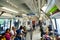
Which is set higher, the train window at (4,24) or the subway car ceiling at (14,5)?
the subway car ceiling at (14,5)

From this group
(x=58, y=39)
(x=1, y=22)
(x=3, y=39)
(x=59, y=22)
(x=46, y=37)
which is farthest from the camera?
(x=1, y=22)

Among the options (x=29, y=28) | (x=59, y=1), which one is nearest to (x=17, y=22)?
(x=29, y=28)

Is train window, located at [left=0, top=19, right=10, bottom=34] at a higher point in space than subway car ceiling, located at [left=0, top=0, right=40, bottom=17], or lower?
lower

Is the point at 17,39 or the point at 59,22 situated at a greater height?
the point at 59,22

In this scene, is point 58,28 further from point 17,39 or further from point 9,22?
point 9,22

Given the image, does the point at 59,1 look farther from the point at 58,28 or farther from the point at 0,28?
the point at 0,28

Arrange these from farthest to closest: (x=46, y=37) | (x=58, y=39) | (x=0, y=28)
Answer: (x=0, y=28) → (x=46, y=37) → (x=58, y=39)

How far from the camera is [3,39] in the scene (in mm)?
3936

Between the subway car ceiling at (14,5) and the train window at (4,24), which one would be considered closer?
the subway car ceiling at (14,5)

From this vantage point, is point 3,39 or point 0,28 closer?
point 3,39

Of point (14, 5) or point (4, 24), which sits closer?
point (14, 5)

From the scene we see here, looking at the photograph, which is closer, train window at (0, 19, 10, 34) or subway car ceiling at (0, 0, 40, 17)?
subway car ceiling at (0, 0, 40, 17)

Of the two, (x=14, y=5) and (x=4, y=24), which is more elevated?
(x=14, y=5)

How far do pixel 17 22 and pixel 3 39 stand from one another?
5.29 metres
